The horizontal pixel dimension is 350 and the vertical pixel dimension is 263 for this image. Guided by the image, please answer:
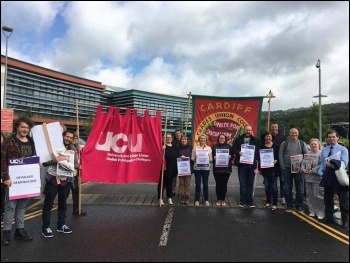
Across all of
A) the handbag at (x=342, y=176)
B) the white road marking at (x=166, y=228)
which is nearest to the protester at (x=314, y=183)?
the handbag at (x=342, y=176)

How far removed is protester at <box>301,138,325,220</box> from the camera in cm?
774

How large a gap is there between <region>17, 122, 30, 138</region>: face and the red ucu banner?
2548 millimetres

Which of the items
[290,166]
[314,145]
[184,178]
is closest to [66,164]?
[184,178]

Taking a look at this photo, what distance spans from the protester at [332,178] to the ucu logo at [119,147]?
4.24 metres

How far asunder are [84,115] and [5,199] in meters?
61.0

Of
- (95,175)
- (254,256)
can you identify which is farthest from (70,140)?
(254,256)

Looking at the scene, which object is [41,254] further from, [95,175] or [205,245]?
[95,175]

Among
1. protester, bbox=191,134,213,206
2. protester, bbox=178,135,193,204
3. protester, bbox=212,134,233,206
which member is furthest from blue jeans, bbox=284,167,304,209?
protester, bbox=178,135,193,204

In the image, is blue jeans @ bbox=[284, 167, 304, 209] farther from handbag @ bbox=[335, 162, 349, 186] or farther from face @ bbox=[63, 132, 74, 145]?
face @ bbox=[63, 132, 74, 145]

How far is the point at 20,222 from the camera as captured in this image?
5910 mm

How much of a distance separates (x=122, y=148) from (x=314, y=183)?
14.8 feet

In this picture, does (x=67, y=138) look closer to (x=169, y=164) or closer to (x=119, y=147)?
(x=119, y=147)

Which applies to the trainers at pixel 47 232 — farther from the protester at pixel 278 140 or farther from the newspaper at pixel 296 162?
the protester at pixel 278 140

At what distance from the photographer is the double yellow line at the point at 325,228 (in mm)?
6125
